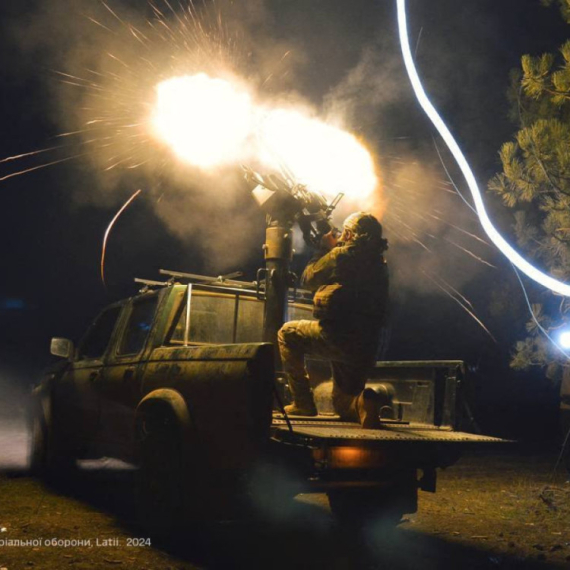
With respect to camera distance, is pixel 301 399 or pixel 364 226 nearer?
pixel 301 399

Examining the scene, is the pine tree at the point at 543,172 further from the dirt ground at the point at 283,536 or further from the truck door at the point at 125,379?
the truck door at the point at 125,379

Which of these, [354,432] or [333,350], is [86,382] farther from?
[354,432]

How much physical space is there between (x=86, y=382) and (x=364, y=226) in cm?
310

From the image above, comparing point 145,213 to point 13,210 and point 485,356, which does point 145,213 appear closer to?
point 13,210

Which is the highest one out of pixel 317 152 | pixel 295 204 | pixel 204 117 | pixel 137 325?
pixel 204 117

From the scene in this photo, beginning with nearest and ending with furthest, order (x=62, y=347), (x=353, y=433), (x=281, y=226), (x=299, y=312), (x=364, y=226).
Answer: (x=353, y=433) < (x=364, y=226) < (x=281, y=226) < (x=62, y=347) < (x=299, y=312)

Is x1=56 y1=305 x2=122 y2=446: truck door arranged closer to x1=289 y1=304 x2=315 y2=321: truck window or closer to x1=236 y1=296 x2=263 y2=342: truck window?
x1=236 y1=296 x2=263 y2=342: truck window

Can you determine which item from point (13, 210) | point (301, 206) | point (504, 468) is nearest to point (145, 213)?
point (13, 210)

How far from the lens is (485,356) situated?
65.8 feet

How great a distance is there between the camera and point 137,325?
6438 millimetres

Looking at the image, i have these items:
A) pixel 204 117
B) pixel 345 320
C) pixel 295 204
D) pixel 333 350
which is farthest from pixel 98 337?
pixel 345 320

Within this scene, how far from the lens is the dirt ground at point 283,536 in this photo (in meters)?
4.76

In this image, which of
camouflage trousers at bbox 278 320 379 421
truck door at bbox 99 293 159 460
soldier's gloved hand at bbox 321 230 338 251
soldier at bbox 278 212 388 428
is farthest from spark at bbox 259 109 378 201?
truck door at bbox 99 293 159 460

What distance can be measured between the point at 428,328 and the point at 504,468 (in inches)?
404
